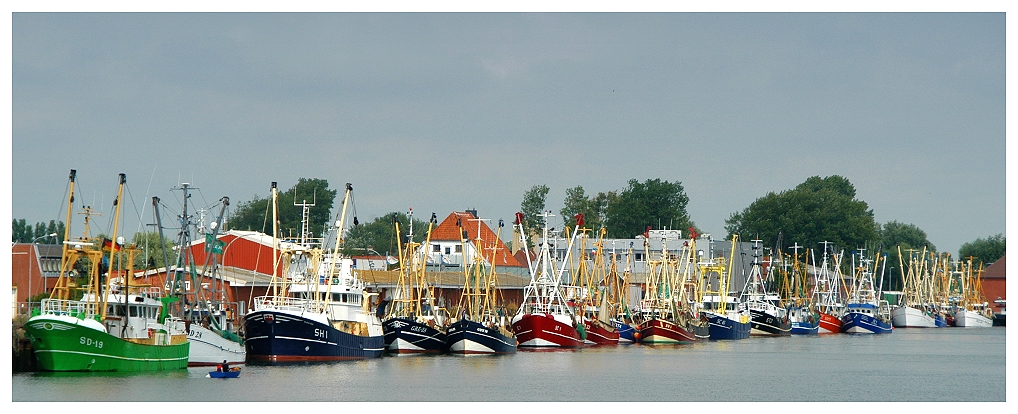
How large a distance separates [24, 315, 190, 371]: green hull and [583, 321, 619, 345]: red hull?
43.7 m

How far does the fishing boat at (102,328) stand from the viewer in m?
50.0

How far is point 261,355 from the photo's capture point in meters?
62.2

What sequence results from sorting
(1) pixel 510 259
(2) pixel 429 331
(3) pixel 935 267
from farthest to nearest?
1. (3) pixel 935 267
2. (1) pixel 510 259
3. (2) pixel 429 331

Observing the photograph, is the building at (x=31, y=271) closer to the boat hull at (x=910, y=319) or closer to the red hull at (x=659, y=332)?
the red hull at (x=659, y=332)

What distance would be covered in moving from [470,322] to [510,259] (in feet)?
194

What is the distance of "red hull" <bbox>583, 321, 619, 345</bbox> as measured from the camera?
299ft

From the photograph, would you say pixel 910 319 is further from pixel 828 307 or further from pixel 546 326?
pixel 546 326

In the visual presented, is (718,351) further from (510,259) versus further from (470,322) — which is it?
(510,259)

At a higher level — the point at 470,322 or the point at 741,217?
the point at 741,217

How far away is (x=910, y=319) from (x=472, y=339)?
82946 mm

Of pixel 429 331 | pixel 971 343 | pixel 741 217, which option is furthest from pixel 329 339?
pixel 741 217

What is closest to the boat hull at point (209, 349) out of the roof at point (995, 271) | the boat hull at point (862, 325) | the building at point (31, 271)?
the building at point (31, 271)

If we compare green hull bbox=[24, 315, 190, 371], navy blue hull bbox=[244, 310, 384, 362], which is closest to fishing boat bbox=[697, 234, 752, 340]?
navy blue hull bbox=[244, 310, 384, 362]

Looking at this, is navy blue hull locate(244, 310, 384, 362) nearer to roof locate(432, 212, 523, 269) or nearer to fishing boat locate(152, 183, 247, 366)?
fishing boat locate(152, 183, 247, 366)
